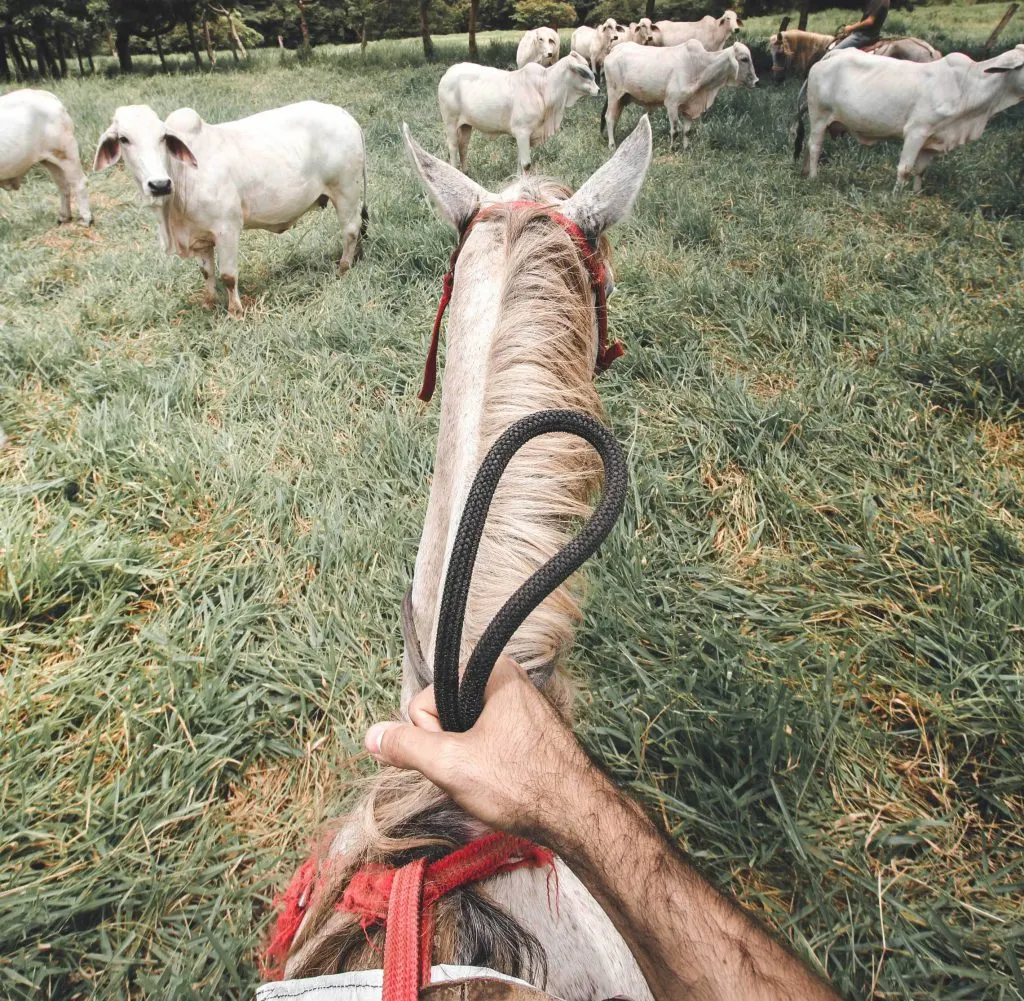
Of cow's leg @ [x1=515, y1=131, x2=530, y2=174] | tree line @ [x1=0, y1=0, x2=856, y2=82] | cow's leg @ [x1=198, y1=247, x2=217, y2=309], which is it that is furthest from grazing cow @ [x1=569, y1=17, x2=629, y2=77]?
cow's leg @ [x1=198, y1=247, x2=217, y2=309]

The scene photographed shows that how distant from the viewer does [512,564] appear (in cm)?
97

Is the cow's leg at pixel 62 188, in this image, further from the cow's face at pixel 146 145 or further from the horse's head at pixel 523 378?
the horse's head at pixel 523 378

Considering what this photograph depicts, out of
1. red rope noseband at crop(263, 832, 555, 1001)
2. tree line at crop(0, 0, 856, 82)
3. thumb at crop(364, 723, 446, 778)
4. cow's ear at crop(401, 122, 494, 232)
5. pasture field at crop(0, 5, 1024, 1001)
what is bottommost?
pasture field at crop(0, 5, 1024, 1001)

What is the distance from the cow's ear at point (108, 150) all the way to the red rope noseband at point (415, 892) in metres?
5.24

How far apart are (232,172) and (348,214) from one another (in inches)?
42.0

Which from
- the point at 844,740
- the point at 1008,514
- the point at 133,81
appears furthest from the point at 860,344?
the point at 133,81

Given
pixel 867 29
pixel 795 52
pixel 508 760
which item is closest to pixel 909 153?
pixel 867 29

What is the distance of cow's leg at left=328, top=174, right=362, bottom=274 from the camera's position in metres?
5.30

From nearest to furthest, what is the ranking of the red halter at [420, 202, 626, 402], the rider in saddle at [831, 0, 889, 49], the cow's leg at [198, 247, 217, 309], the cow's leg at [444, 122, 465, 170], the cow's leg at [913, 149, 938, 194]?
the red halter at [420, 202, 626, 402], the cow's leg at [198, 247, 217, 309], the cow's leg at [913, 149, 938, 194], the cow's leg at [444, 122, 465, 170], the rider in saddle at [831, 0, 889, 49]

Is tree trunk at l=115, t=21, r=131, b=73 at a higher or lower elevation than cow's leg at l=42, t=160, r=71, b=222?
higher

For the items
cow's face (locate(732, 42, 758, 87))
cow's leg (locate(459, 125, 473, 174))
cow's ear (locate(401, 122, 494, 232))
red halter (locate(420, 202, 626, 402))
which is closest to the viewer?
red halter (locate(420, 202, 626, 402))

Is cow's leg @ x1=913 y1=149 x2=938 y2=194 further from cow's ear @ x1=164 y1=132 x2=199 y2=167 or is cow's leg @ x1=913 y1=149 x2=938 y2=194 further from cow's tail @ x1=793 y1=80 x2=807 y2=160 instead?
cow's ear @ x1=164 y1=132 x2=199 y2=167

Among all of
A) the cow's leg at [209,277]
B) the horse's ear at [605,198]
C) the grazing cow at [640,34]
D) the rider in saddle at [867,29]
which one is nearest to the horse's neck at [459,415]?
the horse's ear at [605,198]

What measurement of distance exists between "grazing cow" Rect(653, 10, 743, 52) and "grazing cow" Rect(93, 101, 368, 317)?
1127 cm
